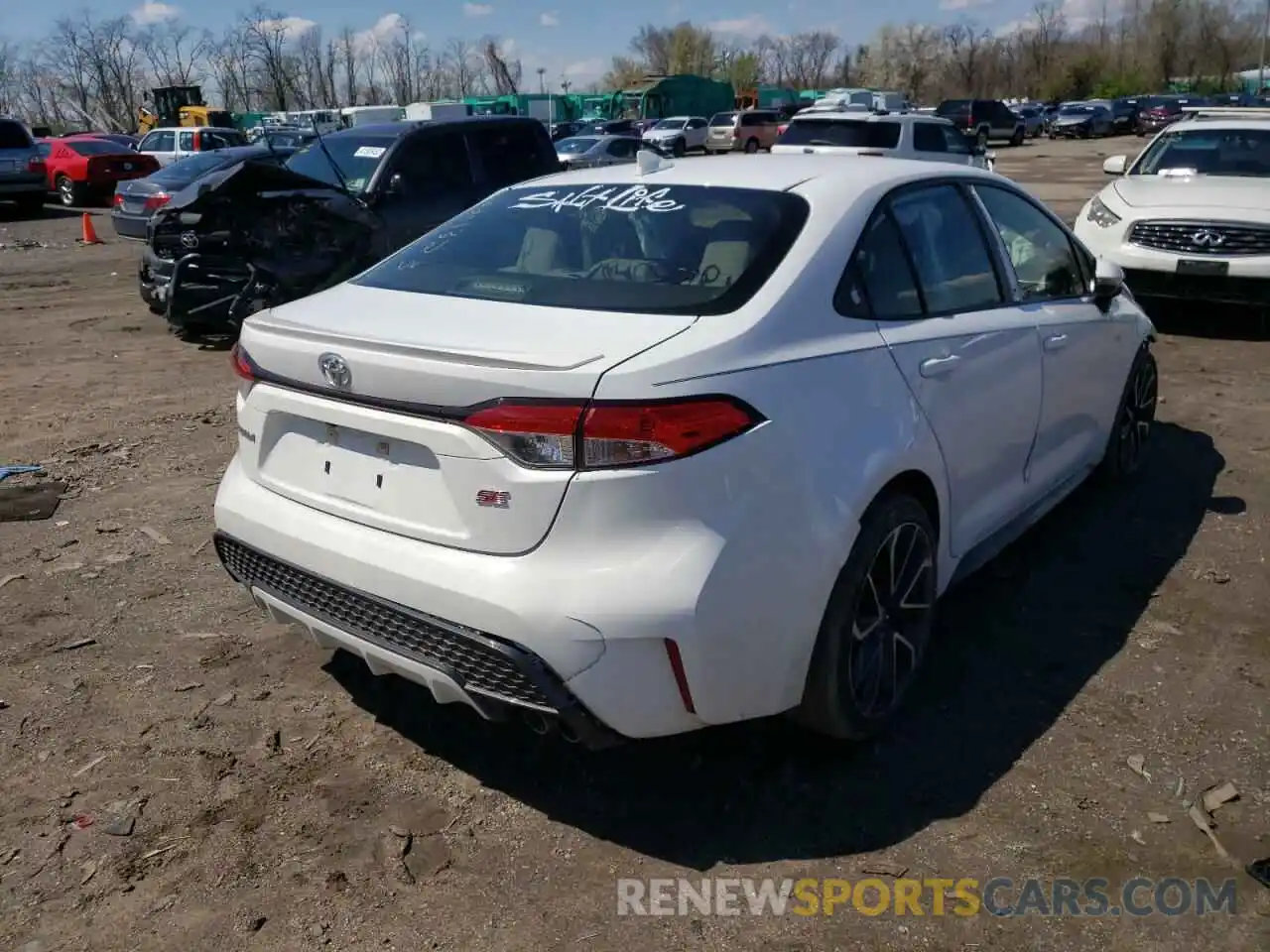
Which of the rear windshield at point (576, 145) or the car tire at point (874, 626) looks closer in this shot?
the car tire at point (874, 626)

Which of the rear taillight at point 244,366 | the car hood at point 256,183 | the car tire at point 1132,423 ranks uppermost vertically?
the car hood at point 256,183

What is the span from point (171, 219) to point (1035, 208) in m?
7.63

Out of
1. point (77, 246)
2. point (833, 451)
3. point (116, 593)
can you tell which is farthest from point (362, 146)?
point (77, 246)

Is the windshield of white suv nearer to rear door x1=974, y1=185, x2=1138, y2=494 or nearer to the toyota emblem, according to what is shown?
the toyota emblem

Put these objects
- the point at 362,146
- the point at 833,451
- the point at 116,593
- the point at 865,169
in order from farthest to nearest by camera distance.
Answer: the point at 362,146, the point at 116,593, the point at 865,169, the point at 833,451

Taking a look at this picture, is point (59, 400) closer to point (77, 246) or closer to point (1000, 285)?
point (1000, 285)

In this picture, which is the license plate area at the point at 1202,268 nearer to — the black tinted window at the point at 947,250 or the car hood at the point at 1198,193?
the car hood at the point at 1198,193

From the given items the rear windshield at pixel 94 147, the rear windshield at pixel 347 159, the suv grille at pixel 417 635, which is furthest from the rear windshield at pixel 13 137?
the suv grille at pixel 417 635

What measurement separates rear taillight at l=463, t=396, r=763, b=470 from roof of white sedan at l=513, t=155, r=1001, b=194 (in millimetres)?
1152

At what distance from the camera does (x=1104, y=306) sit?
15.4 feet

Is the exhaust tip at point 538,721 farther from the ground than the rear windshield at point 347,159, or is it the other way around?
the rear windshield at point 347,159

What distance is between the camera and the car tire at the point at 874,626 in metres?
2.94

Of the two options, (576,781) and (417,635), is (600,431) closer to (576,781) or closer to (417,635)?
(417,635)

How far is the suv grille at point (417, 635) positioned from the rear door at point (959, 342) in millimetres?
1427
